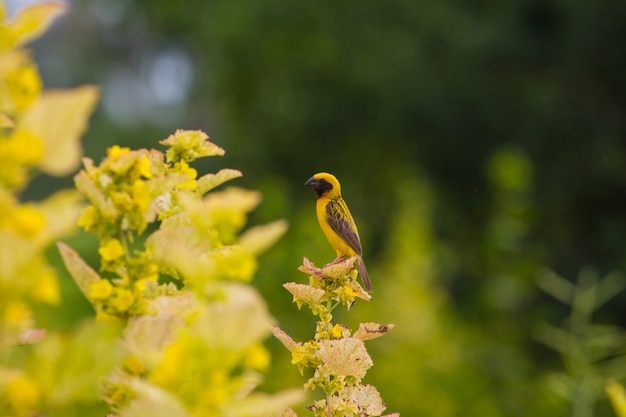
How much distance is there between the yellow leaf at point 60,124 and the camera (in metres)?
0.42

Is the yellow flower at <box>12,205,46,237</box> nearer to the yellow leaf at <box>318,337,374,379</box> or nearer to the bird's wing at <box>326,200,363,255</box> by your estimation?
the yellow leaf at <box>318,337,374,379</box>

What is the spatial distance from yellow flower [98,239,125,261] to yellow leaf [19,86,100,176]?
0.09m

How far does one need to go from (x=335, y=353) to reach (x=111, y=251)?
0.23 metres

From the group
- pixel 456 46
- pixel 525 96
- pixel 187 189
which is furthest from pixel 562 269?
pixel 187 189

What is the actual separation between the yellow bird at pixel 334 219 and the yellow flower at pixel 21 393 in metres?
0.74

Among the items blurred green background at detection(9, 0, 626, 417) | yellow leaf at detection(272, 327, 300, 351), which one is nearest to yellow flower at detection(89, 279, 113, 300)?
yellow leaf at detection(272, 327, 300, 351)

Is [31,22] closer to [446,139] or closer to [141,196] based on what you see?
[141,196]

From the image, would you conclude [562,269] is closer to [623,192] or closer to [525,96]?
[623,192]

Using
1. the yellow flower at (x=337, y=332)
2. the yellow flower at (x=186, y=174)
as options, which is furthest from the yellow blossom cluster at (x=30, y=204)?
the yellow flower at (x=337, y=332)

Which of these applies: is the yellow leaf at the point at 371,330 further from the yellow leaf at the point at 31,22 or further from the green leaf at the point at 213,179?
the yellow leaf at the point at 31,22

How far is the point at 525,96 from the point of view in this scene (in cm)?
586

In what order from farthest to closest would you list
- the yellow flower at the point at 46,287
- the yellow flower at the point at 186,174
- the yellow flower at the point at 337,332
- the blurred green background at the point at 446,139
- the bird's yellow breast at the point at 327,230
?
the blurred green background at the point at 446,139, the bird's yellow breast at the point at 327,230, the yellow flower at the point at 337,332, the yellow flower at the point at 186,174, the yellow flower at the point at 46,287

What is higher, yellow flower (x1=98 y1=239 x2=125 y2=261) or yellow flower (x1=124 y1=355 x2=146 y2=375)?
yellow flower (x1=98 y1=239 x2=125 y2=261)

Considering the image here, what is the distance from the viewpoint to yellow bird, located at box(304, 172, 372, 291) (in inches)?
46.9
